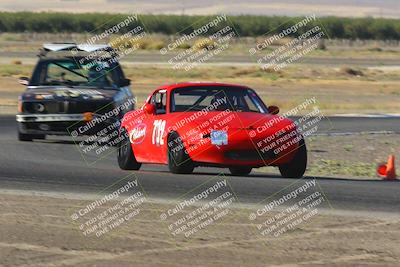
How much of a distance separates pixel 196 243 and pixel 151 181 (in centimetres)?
491

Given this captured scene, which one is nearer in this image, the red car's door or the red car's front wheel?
the red car's front wheel

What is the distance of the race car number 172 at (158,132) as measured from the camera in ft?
50.5

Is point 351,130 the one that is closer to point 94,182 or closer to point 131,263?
point 94,182

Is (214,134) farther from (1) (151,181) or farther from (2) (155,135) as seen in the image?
(2) (155,135)

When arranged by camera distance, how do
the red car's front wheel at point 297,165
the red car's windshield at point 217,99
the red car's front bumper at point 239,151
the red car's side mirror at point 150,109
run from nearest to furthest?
the red car's front bumper at point 239,151 < the red car's front wheel at point 297,165 < the red car's windshield at point 217,99 < the red car's side mirror at point 150,109

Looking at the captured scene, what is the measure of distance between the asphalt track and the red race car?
24cm

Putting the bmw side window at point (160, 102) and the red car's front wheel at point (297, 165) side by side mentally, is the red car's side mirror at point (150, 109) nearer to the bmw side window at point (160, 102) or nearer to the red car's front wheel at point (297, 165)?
the bmw side window at point (160, 102)

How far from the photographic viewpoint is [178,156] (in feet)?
48.7

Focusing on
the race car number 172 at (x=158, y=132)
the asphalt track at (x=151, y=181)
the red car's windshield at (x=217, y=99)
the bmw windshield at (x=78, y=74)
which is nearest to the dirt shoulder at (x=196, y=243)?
the asphalt track at (x=151, y=181)

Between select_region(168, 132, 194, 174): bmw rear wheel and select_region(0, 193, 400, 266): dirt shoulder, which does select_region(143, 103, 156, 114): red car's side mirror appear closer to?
select_region(168, 132, 194, 174): bmw rear wheel

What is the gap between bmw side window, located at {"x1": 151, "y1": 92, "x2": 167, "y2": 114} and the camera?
52.7ft

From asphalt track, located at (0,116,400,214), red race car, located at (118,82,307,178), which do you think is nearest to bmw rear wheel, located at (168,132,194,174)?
red race car, located at (118,82,307,178)

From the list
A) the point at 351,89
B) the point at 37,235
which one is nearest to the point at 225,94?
the point at 37,235

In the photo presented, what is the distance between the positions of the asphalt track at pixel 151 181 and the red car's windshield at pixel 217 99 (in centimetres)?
94
